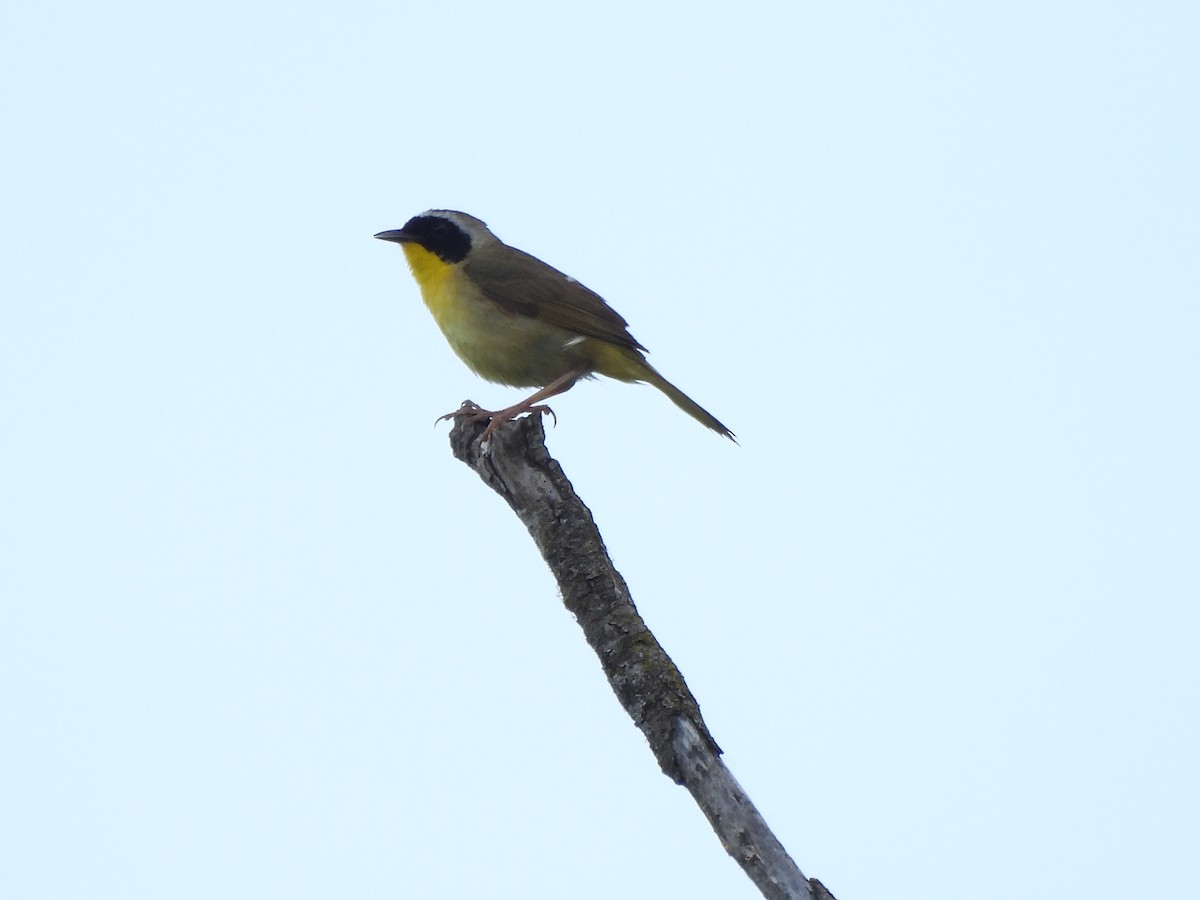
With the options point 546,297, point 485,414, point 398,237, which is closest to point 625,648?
point 485,414

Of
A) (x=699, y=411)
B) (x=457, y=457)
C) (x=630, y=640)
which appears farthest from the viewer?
(x=699, y=411)

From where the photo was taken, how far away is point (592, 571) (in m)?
5.36

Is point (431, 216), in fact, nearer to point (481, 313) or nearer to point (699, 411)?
point (481, 313)

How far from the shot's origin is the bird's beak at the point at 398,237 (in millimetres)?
9039

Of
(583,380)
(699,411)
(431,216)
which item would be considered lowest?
(699,411)

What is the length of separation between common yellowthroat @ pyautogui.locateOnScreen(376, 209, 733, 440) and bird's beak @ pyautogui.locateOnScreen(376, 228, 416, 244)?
0.61 metres

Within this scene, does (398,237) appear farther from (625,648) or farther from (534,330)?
(625,648)

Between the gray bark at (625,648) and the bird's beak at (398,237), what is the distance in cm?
319

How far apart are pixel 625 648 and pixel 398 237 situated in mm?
4725

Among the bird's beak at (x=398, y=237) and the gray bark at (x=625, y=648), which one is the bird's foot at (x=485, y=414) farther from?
the bird's beak at (x=398, y=237)

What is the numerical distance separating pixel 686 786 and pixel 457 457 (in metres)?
2.21

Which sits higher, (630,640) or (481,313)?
(481,313)

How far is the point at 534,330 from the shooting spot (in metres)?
8.12

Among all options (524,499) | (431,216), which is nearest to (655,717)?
(524,499)
